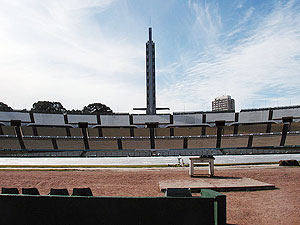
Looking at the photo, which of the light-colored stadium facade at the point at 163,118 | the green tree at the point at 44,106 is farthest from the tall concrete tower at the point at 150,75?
the green tree at the point at 44,106

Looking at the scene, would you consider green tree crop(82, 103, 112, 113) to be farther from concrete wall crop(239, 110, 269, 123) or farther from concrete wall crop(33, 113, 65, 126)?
concrete wall crop(239, 110, 269, 123)

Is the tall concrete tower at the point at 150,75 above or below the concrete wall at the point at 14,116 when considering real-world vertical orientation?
above

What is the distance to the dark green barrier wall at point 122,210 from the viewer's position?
6.10m

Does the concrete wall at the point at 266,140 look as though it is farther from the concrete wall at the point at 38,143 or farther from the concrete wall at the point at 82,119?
the concrete wall at the point at 38,143

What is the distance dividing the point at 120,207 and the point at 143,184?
9483 mm

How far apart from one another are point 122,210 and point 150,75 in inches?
2123

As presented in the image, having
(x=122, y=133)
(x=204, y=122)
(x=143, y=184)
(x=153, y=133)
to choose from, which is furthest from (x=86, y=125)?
(x=143, y=184)

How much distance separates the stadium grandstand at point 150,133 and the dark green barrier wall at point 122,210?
114 feet

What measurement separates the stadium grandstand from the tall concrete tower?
507 centimetres

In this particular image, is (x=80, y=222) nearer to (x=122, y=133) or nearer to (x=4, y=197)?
(x=4, y=197)

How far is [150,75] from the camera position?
5862 cm

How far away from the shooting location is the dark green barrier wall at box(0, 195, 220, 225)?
6.10 meters

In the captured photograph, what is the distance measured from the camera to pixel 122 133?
50.8m

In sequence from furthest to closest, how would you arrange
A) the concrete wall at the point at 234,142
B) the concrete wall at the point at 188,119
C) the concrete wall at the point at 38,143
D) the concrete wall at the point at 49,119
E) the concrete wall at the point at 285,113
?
the concrete wall at the point at 188,119, the concrete wall at the point at 49,119, the concrete wall at the point at 285,113, the concrete wall at the point at 234,142, the concrete wall at the point at 38,143
